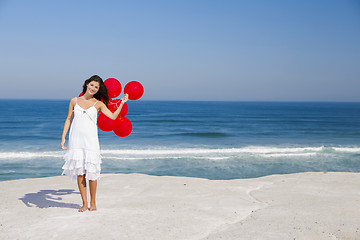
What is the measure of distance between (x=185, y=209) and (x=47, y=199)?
2.68 metres

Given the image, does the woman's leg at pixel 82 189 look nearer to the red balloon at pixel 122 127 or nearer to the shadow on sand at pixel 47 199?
the shadow on sand at pixel 47 199

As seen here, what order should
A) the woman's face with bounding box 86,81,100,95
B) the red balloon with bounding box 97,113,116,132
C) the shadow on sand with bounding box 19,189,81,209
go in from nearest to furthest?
the woman's face with bounding box 86,81,100,95 < the shadow on sand with bounding box 19,189,81,209 < the red balloon with bounding box 97,113,116,132

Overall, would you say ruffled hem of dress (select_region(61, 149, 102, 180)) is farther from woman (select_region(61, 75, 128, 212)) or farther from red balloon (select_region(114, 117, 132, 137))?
red balloon (select_region(114, 117, 132, 137))

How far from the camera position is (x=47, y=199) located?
595 centimetres

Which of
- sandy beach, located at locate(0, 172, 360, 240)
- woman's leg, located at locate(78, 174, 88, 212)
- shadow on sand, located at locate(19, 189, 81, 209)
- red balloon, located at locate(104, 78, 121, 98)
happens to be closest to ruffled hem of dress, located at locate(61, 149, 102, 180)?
woman's leg, located at locate(78, 174, 88, 212)

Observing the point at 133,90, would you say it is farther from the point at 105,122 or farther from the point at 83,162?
the point at 83,162

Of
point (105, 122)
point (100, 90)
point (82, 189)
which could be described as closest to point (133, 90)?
point (100, 90)

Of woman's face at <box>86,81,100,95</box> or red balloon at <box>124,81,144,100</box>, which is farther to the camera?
red balloon at <box>124,81,144,100</box>

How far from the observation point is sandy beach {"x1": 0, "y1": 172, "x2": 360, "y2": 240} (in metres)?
4.15

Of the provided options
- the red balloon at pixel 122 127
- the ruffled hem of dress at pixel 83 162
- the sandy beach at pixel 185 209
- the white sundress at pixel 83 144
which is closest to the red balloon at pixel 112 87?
the red balloon at pixel 122 127

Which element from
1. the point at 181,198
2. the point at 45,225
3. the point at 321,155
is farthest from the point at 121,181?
the point at 321,155

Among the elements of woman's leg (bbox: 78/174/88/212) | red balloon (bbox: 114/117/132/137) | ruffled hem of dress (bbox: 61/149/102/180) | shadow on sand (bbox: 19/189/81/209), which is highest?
red balloon (bbox: 114/117/132/137)

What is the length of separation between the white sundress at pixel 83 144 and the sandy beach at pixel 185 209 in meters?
0.74

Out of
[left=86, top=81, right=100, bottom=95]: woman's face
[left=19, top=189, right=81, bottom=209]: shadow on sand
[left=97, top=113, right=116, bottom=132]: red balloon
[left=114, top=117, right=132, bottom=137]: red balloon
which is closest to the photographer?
[left=86, top=81, right=100, bottom=95]: woman's face
